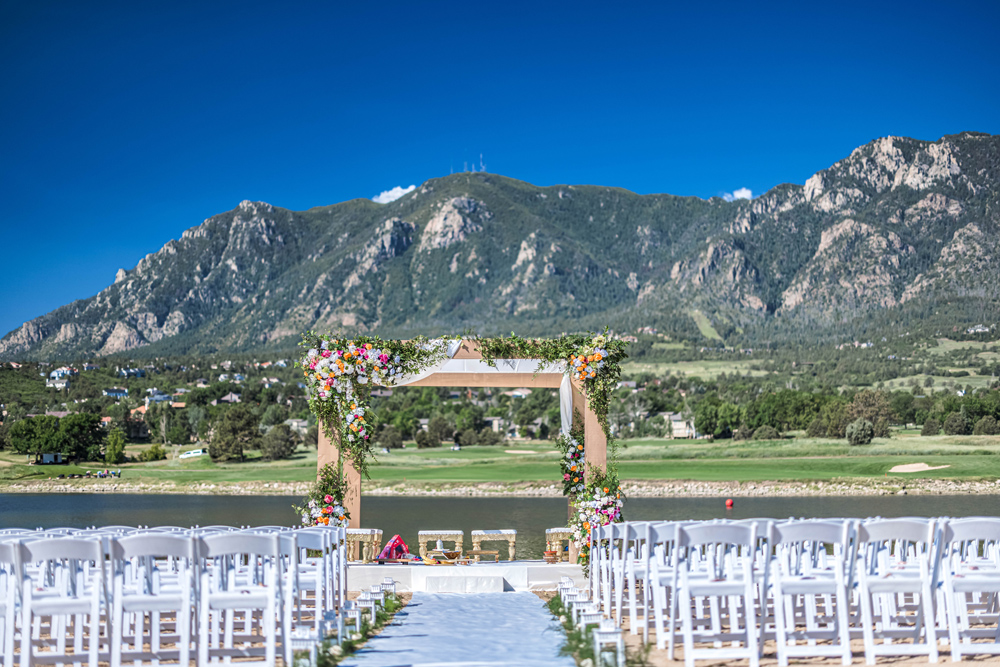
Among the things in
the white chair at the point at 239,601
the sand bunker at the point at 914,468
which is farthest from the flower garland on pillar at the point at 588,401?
the sand bunker at the point at 914,468

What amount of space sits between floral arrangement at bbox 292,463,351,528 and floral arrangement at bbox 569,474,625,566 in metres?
3.42

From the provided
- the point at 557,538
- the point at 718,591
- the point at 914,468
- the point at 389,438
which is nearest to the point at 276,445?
the point at 389,438

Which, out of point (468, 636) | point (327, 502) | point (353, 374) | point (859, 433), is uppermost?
point (353, 374)

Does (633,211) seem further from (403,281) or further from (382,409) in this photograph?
(382,409)

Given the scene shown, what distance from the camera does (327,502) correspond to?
43.3 ft

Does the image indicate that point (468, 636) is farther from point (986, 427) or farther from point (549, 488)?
point (986, 427)

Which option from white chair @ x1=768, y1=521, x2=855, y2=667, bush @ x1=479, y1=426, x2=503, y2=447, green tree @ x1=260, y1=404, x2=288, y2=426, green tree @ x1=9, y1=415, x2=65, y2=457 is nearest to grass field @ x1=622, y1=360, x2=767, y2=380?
bush @ x1=479, y1=426, x2=503, y2=447

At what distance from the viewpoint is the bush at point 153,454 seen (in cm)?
8438

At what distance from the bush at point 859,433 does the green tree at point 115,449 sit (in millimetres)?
66798

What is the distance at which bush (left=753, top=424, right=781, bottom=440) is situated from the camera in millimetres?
87125

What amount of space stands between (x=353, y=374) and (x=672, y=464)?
67038 millimetres

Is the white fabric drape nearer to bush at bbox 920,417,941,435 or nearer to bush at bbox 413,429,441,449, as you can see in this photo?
bush at bbox 413,429,441,449

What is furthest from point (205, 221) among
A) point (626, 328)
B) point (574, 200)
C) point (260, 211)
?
point (626, 328)

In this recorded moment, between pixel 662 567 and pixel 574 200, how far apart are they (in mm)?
179766
